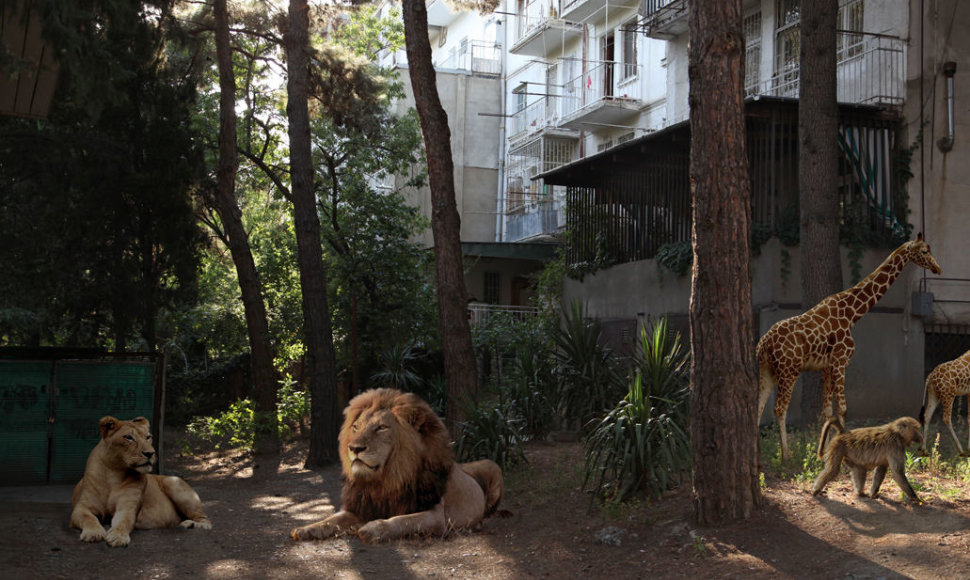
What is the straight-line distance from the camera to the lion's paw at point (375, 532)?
308 inches

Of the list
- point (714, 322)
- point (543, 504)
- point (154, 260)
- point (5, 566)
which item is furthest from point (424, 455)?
point (154, 260)

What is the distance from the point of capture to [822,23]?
1405cm

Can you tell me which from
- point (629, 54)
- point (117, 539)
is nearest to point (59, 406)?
point (117, 539)

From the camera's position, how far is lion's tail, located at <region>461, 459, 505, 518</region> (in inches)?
367

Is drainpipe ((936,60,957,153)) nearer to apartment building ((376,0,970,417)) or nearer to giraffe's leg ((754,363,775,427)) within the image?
apartment building ((376,0,970,417))

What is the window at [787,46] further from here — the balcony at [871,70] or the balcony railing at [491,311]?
the balcony railing at [491,311]

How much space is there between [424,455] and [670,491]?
7.89 feet

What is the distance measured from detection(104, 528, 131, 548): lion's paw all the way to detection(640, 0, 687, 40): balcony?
57.6 ft

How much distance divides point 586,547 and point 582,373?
5.26 m

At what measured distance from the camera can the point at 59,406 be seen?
11.2 meters

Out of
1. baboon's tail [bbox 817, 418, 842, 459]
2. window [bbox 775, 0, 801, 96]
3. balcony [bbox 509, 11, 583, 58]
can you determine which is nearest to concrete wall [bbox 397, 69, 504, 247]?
balcony [bbox 509, 11, 583, 58]

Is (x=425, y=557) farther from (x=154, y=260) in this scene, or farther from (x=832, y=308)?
(x=154, y=260)

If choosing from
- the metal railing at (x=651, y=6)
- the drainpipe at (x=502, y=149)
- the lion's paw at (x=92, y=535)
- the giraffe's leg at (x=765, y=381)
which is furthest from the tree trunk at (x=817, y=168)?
the drainpipe at (x=502, y=149)

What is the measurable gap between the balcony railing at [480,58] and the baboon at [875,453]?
29988 millimetres
